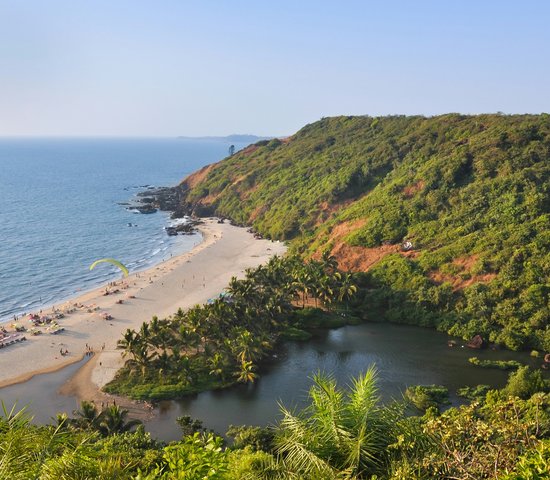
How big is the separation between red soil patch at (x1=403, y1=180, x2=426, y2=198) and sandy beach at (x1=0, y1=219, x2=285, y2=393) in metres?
27.3

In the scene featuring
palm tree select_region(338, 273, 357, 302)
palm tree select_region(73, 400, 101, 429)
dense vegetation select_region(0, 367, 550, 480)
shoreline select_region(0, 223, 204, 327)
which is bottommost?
shoreline select_region(0, 223, 204, 327)

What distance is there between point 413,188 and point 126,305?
55.8 meters

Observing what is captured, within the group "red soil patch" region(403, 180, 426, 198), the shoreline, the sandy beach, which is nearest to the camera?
the sandy beach

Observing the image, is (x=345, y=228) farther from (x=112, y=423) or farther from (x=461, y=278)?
(x=112, y=423)

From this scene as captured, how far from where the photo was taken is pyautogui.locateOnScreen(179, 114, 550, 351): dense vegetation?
61.7 m

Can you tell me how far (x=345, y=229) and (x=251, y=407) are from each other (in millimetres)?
50918

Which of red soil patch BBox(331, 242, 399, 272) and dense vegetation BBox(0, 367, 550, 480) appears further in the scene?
red soil patch BBox(331, 242, 399, 272)

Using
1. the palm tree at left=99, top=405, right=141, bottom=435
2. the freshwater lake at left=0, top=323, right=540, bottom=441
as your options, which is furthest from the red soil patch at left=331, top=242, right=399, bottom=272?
the palm tree at left=99, top=405, right=141, bottom=435

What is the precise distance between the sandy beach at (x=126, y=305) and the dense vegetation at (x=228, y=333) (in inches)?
196

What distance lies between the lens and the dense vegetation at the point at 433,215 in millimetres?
61688

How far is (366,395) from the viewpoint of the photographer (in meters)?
12.8

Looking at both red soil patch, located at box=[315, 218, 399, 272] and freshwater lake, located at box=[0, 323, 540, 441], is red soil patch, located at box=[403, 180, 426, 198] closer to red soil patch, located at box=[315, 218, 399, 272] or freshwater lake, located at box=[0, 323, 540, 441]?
red soil patch, located at box=[315, 218, 399, 272]

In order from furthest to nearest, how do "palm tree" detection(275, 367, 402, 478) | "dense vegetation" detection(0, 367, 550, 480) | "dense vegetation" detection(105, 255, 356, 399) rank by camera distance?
"dense vegetation" detection(105, 255, 356, 399)
"palm tree" detection(275, 367, 402, 478)
"dense vegetation" detection(0, 367, 550, 480)

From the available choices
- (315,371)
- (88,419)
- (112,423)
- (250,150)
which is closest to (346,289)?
(315,371)
